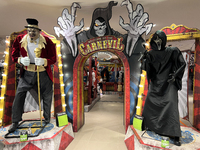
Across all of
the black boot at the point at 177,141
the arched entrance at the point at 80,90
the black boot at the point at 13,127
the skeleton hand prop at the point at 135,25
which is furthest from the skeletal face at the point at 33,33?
the black boot at the point at 177,141

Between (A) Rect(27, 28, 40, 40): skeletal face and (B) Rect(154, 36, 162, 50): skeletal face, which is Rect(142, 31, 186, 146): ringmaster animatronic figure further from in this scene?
(A) Rect(27, 28, 40, 40): skeletal face

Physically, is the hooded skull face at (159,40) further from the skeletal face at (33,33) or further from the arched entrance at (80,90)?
the skeletal face at (33,33)

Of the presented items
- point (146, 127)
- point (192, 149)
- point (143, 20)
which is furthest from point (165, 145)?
point (143, 20)

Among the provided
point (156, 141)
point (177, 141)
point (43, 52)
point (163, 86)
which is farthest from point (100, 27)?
point (177, 141)

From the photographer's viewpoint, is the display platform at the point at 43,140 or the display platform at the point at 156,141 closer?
the display platform at the point at 156,141

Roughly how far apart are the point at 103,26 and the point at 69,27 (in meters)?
0.78

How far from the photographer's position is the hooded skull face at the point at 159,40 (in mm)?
1877

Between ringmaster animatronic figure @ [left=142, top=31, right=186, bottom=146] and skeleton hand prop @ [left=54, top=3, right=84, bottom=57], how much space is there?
66.3 inches

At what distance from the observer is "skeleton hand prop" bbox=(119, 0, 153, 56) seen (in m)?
2.53

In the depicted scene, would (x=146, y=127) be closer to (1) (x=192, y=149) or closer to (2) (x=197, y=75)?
(1) (x=192, y=149)

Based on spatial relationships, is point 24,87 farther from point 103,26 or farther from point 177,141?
point 177,141

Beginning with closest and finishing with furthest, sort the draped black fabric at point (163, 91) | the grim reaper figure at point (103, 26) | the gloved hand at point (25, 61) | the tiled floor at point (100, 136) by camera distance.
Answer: the draped black fabric at point (163, 91) → the gloved hand at point (25, 61) → the tiled floor at point (100, 136) → the grim reaper figure at point (103, 26)

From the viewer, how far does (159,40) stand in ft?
6.31

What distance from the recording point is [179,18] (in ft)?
11.3
